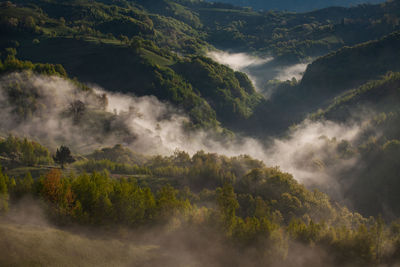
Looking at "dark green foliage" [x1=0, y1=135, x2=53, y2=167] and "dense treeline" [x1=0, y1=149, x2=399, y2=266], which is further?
"dark green foliage" [x1=0, y1=135, x2=53, y2=167]

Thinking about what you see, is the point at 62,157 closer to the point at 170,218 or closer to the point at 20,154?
the point at 20,154

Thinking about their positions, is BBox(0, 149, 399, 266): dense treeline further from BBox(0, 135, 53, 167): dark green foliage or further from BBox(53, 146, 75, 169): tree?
BBox(0, 135, 53, 167): dark green foliage

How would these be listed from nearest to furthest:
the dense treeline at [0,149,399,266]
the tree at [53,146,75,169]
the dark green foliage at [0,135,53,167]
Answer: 1. the dense treeline at [0,149,399,266]
2. the dark green foliage at [0,135,53,167]
3. the tree at [53,146,75,169]

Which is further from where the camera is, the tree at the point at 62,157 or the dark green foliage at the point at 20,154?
the tree at the point at 62,157

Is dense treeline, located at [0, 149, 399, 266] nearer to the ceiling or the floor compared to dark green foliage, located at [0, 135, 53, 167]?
nearer to the floor

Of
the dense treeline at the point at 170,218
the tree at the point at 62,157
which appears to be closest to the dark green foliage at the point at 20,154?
the tree at the point at 62,157

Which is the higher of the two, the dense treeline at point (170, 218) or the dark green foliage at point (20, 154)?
the dark green foliage at point (20, 154)

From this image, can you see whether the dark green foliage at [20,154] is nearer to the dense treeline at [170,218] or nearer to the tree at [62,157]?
the tree at [62,157]

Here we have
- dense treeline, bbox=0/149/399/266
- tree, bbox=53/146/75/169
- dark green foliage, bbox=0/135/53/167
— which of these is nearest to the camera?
dense treeline, bbox=0/149/399/266

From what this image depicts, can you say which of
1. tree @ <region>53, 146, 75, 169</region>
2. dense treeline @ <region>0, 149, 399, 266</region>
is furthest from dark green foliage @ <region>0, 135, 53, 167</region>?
dense treeline @ <region>0, 149, 399, 266</region>

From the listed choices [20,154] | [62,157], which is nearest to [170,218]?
[62,157]

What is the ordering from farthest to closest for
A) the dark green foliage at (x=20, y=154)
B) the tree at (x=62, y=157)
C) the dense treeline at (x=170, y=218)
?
the tree at (x=62, y=157), the dark green foliage at (x=20, y=154), the dense treeline at (x=170, y=218)

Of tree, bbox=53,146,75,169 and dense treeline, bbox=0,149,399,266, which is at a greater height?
tree, bbox=53,146,75,169

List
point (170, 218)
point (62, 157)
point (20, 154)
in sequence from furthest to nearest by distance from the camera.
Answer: point (62, 157)
point (20, 154)
point (170, 218)
